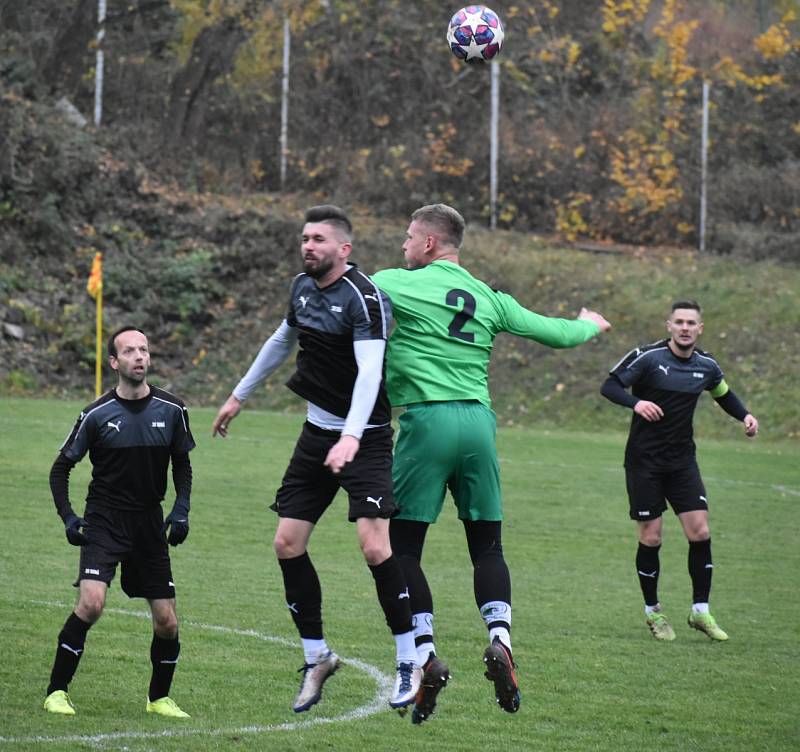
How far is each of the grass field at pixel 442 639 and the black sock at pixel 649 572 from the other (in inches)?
12.1

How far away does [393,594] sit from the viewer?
682cm

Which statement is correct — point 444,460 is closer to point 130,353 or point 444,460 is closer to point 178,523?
point 178,523

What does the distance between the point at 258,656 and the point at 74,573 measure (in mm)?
3315

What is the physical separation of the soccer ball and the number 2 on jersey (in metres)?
3.69

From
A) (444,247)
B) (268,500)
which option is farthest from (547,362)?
(444,247)

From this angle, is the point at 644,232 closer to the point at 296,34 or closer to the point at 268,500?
the point at 296,34

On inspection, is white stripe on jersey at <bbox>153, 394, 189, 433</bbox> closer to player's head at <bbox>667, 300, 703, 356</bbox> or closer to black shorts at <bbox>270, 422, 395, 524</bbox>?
black shorts at <bbox>270, 422, 395, 524</bbox>

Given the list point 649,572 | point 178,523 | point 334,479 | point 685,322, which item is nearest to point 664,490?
point 649,572

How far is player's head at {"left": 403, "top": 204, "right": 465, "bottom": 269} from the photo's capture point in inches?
282

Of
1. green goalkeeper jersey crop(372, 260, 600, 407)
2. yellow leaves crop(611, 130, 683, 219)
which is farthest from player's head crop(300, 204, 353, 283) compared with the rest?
yellow leaves crop(611, 130, 683, 219)

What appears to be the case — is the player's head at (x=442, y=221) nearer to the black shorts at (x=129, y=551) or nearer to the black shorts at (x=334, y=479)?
the black shorts at (x=334, y=479)

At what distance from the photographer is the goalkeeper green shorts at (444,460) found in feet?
22.9

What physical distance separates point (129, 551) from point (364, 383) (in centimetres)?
198

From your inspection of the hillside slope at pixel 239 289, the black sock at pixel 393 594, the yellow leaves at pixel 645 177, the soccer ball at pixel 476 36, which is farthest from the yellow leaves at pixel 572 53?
the black sock at pixel 393 594
